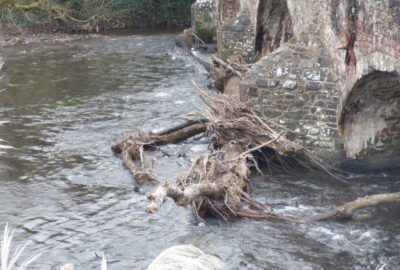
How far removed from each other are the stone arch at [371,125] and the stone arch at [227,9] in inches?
438

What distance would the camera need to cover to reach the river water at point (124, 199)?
8.75 m

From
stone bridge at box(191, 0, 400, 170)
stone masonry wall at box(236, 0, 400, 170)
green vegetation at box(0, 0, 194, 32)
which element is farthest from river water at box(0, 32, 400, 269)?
green vegetation at box(0, 0, 194, 32)

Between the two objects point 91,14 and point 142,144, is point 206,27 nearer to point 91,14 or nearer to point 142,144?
point 91,14

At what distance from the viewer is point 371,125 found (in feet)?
37.7

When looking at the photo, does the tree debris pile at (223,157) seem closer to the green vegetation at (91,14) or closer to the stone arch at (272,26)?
the stone arch at (272,26)

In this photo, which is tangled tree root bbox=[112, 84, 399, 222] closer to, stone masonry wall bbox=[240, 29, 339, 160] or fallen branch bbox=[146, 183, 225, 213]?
fallen branch bbox=[146, 183, 225, 213]

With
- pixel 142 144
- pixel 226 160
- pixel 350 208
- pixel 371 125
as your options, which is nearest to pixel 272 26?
pixel 142 144

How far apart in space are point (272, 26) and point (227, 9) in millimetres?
4286

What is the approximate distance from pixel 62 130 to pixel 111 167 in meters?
2.82

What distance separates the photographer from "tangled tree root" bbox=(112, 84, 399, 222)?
933 cm

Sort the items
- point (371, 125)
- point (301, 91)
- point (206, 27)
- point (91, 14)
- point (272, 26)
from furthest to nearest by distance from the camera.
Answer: point (91, 14) → point (206, 27) → point (272, 26) → point (301, 91) → point (371, 125)

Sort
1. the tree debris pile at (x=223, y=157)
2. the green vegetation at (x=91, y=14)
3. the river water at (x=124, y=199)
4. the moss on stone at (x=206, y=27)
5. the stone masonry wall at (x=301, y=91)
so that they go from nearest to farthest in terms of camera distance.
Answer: the river water at (x=124, y=199), the tree debris pile at (x=223, y=157), the stone masonry wall at (x=301, y=91), the moss on stone at (x=206, y=27), the green vegetation at (x=91, y=14)

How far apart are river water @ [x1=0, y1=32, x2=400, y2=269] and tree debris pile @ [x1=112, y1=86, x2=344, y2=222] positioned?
239 millimetres

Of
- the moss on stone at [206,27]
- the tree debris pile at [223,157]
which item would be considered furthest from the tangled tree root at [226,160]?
the moss on stone at [206,27]
